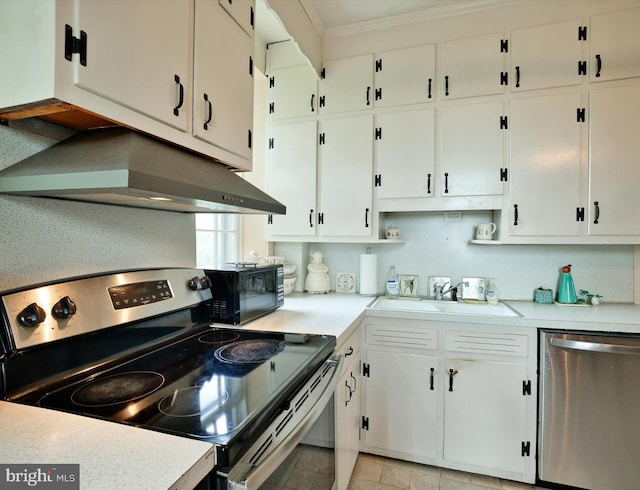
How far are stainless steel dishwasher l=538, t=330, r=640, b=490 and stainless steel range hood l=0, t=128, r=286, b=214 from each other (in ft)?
6.02

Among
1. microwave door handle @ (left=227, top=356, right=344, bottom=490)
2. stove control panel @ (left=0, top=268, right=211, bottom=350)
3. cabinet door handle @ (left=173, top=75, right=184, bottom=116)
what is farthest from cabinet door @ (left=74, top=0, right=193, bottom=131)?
microwave door handle @ (left=227, top=356, right=344, bottom=490)

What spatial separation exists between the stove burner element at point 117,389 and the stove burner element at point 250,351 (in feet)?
0.78

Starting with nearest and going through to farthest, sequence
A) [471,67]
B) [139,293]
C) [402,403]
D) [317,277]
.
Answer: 1. [139,293]
2. [402,403]
3. [471,67]
4. [317,277]

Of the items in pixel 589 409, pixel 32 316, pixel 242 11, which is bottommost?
pixel 589 409

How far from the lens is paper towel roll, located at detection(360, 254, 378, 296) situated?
98.7 inches

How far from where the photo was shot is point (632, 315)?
1.82 meters

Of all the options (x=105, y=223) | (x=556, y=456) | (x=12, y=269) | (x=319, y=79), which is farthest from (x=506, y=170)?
(x=12, y=269)

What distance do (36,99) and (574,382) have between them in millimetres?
2401

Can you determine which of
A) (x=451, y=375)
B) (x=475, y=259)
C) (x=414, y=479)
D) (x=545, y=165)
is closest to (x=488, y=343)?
(x=451, y=375)

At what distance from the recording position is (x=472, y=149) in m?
2.15

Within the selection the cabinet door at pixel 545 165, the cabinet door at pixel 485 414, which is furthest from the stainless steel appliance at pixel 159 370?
the cabinet door at pixel 545 165

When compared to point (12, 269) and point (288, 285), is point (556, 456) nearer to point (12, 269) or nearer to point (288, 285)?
point (288, 285)

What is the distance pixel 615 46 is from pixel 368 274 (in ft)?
6.54

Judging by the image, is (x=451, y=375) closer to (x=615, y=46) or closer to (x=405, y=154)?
(x=405, y=154)
